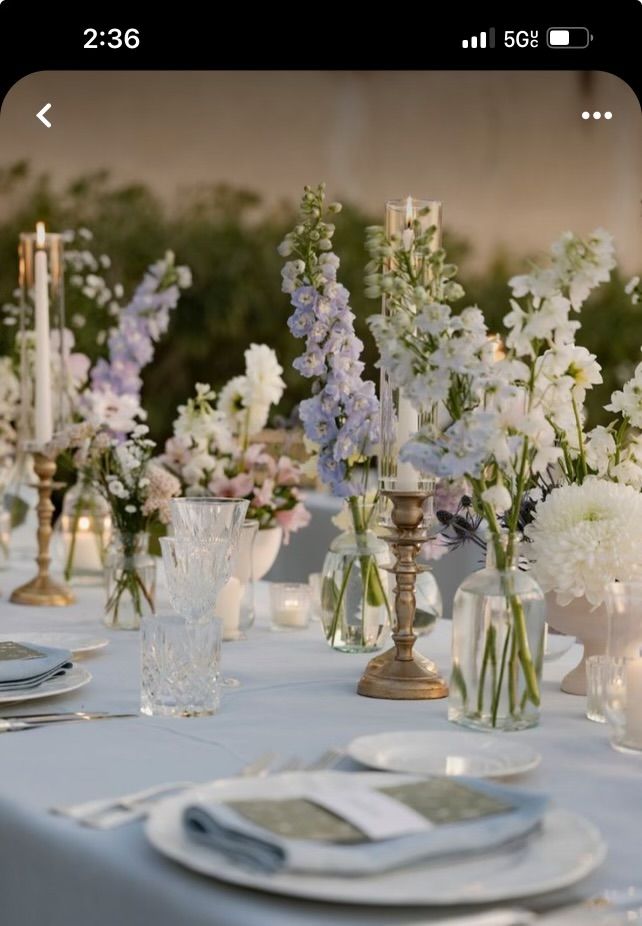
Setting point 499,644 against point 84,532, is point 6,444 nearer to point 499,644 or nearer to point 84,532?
point 84,532

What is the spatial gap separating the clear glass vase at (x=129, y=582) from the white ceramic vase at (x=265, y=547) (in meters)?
0.29

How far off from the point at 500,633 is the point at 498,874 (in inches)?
18.5

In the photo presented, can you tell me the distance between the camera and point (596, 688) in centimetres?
147

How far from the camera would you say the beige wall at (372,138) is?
33.8 feet

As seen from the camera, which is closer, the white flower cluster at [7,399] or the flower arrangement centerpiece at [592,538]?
the flower arrangement centerpiece at [592,538]

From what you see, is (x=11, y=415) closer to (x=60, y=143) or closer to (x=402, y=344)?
(x=402, y=344)

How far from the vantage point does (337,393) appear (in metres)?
1.69

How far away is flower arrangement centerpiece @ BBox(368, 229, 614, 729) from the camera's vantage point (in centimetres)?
133

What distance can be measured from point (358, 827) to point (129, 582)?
1.15 m

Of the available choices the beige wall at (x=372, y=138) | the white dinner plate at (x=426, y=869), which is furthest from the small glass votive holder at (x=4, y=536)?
the beige wall at (x=372, y=138)

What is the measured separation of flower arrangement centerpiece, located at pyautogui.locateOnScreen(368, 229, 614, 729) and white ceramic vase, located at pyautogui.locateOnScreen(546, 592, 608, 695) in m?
0.18

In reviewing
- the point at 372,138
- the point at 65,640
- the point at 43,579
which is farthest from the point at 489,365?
the point at 372,138

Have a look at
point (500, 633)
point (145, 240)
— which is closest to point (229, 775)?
point (500, 633)
